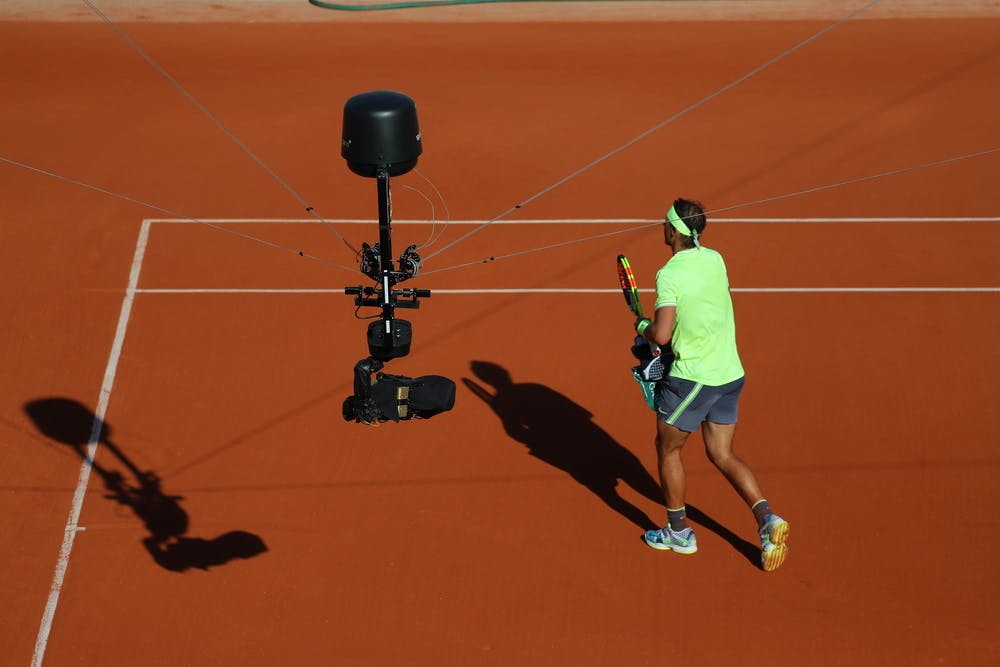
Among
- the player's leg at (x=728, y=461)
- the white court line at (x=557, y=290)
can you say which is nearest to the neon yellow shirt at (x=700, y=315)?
the player's leg at (x=728, y=461)

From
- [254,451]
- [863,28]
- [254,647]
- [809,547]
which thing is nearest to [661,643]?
[809,547]

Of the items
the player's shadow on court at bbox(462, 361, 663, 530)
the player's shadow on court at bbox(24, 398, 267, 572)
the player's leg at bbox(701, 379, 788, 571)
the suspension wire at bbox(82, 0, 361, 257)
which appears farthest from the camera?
the suspension wire at bbox(82, 0, 361, 257)

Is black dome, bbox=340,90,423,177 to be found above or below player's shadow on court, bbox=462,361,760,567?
above

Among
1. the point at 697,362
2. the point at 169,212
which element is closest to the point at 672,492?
the point at 697,362

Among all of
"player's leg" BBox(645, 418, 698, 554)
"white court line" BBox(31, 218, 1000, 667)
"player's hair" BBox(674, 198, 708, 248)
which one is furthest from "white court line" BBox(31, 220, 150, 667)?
"player's hair" BBox(674, 198, 708, 248)

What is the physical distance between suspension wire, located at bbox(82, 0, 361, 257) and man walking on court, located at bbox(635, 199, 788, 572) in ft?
14.5

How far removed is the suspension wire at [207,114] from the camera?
13.7m

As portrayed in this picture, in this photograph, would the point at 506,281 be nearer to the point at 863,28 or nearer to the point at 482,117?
the point at 482,117

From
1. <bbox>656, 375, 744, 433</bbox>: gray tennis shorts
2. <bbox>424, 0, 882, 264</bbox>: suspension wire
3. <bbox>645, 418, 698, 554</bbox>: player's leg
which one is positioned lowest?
<bbox>645, 418, 698, 554</bbox>: player's leg

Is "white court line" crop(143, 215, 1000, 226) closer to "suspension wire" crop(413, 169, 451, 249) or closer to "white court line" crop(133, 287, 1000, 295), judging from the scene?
"suspension wire" crop(413, 169, 451, 249)

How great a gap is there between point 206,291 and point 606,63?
24.3ft

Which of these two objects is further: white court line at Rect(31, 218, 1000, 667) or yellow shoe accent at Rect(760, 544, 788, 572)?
white court line at Rect(31, 218, 1000, 667)

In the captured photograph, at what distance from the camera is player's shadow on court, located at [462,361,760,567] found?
9.90 meters

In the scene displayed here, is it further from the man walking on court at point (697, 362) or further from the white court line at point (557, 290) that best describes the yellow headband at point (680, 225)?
the white court line at point (557, 290)
